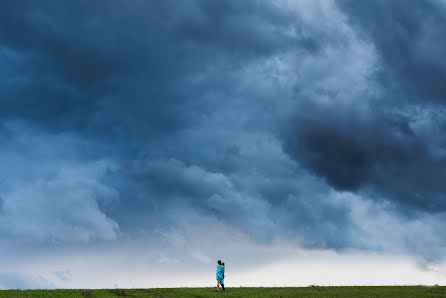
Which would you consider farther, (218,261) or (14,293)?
(218,261)

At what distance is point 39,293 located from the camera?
4478 cm

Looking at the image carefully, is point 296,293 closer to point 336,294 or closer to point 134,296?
point 336,294

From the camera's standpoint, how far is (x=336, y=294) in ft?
149

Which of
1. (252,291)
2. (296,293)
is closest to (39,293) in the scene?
(252,291)

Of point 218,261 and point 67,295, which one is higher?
point 218,261

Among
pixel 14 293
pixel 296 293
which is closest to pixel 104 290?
pixel 14 293

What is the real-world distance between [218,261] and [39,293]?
1761 centimetres

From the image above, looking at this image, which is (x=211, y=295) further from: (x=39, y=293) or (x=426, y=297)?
(x=426, y=297)

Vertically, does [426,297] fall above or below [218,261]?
below

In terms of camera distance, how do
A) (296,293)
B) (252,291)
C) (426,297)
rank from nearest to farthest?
(426,297)
(296,293)
(252,291)

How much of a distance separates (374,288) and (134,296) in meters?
25.6

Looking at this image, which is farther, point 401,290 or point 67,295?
point 401,290

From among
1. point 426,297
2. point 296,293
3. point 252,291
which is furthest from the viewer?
point 252,291

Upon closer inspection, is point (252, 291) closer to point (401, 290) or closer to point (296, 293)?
point (296, 293)
